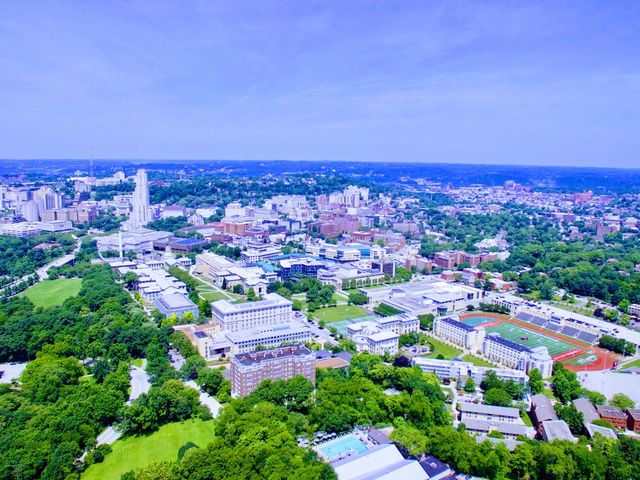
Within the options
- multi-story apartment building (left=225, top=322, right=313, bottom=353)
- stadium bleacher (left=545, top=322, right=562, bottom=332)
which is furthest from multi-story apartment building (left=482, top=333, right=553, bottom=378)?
multi-story apartment building (left=225, top=322, right=313, bottom=353)

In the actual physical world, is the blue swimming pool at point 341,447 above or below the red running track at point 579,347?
above

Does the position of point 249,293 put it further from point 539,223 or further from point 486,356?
point 539,223

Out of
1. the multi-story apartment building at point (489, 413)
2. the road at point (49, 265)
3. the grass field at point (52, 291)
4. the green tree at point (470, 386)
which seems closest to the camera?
the multi-story apartment building at point (489, 413)

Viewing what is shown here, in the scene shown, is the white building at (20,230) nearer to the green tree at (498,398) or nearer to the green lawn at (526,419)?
the green tree at (498,398)

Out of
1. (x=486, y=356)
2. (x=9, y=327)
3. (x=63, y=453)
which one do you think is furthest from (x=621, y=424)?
(x=9, y=327)

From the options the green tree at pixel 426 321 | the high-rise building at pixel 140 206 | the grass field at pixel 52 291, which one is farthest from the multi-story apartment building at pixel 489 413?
the high-rise building at pixel 140 206

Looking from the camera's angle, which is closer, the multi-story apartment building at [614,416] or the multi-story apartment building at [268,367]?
the multi-story apartment building at [614,416]
